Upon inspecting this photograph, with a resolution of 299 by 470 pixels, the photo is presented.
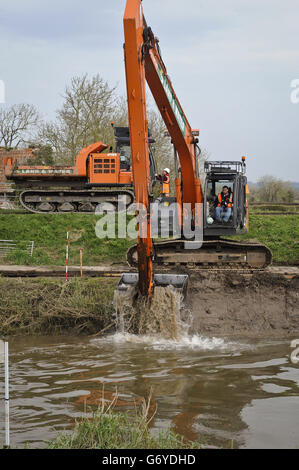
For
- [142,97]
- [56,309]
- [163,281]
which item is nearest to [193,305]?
[163,281]

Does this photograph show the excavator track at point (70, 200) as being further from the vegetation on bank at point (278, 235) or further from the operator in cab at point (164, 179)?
the operator in cab at point (164, 179)

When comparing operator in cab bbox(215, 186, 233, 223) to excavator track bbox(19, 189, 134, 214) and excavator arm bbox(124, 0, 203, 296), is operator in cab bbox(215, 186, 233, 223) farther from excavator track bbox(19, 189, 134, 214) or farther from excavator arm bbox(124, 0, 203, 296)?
excavator track bbox(19, 189, 134, 214)

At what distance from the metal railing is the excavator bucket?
6.25 meters

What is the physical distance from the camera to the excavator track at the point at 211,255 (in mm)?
13805

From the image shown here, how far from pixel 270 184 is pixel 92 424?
126ft

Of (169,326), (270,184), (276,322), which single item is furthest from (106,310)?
(270,184)

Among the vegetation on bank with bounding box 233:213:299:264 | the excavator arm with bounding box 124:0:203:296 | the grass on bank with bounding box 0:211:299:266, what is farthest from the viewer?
the vegetation on bank with bounding box 233:213:299:264

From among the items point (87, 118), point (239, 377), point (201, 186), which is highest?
point (87, 118)

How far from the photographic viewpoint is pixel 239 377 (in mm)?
7766

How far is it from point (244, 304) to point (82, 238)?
8023 millimetres

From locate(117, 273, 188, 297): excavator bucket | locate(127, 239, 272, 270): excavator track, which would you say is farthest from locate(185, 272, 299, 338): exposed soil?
locate(127, 239, 272, 270): excavator track

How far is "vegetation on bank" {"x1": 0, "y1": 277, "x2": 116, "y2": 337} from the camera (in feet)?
35.0

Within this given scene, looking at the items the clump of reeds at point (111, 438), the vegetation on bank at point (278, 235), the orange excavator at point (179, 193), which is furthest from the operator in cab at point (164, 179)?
the clump of reeds at point (111, 438)
